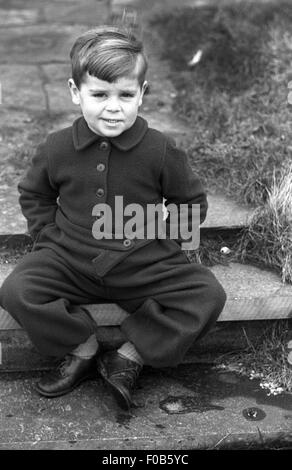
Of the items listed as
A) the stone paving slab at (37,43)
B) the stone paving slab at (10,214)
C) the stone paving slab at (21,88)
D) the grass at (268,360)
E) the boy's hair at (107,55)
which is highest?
the boy's hair at (107,55)

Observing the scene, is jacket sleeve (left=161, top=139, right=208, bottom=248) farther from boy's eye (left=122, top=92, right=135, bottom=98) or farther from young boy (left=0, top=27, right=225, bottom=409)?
boy's eye (left=122, top=92, right=135, bottom=98)

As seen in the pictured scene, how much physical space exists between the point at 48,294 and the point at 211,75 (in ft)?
7.72

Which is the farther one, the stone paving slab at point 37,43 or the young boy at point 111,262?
the stone paving slab at point 37,43

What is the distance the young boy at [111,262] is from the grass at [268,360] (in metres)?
0.37

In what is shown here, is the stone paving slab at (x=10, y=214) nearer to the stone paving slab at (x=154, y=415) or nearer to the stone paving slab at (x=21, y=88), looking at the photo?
the stone paving slab at (x=154, y=415)

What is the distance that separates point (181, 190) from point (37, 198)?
0.54m

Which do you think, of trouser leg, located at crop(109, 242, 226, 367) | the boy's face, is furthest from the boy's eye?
trouser leg, located at crop(109, 242, 226, 367)

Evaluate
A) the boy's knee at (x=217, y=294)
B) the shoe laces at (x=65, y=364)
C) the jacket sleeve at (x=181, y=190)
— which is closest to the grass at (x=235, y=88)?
the jacket sleeve at (x=181, y=190)

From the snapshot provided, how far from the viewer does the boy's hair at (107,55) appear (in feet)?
8.56

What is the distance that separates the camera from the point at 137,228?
114 inches

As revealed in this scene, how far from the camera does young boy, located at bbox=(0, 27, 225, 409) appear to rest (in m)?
2.77

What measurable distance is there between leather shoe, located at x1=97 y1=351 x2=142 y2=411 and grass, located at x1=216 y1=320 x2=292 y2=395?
0.42m
